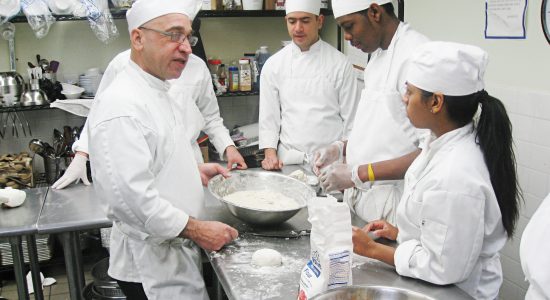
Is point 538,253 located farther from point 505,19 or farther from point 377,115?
point 505,19

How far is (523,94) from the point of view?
2357mm

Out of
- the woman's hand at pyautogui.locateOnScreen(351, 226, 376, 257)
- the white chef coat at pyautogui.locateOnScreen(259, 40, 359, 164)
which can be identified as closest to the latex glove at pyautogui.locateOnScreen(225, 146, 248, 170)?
the white chef coat at pyautogui.locateOnScreen(259, 40, 359, 164)

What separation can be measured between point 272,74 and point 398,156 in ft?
4.68

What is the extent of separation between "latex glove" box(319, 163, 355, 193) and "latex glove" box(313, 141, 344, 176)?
28cm

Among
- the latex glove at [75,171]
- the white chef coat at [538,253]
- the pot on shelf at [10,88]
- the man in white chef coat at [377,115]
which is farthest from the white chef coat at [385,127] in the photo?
the pot on shelf at [10,88]

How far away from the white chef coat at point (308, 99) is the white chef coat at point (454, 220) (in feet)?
5.17

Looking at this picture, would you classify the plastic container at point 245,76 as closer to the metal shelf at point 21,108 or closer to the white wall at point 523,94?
the metal shelf at point 21,108

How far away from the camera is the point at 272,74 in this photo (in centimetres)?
327

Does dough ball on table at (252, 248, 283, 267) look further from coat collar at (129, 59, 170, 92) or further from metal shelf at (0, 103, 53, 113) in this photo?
metal shelf at (0, 103, 53, 113)

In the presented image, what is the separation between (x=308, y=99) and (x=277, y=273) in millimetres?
1687

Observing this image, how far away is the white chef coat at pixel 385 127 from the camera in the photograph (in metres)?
2.03

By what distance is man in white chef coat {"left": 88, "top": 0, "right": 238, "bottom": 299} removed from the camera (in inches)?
61.9

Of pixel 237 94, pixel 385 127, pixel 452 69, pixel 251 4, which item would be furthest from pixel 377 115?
pixel 251 4

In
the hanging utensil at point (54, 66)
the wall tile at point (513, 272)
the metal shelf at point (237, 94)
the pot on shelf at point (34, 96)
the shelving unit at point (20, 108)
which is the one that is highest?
the hanging utensil at point (54, 66)
